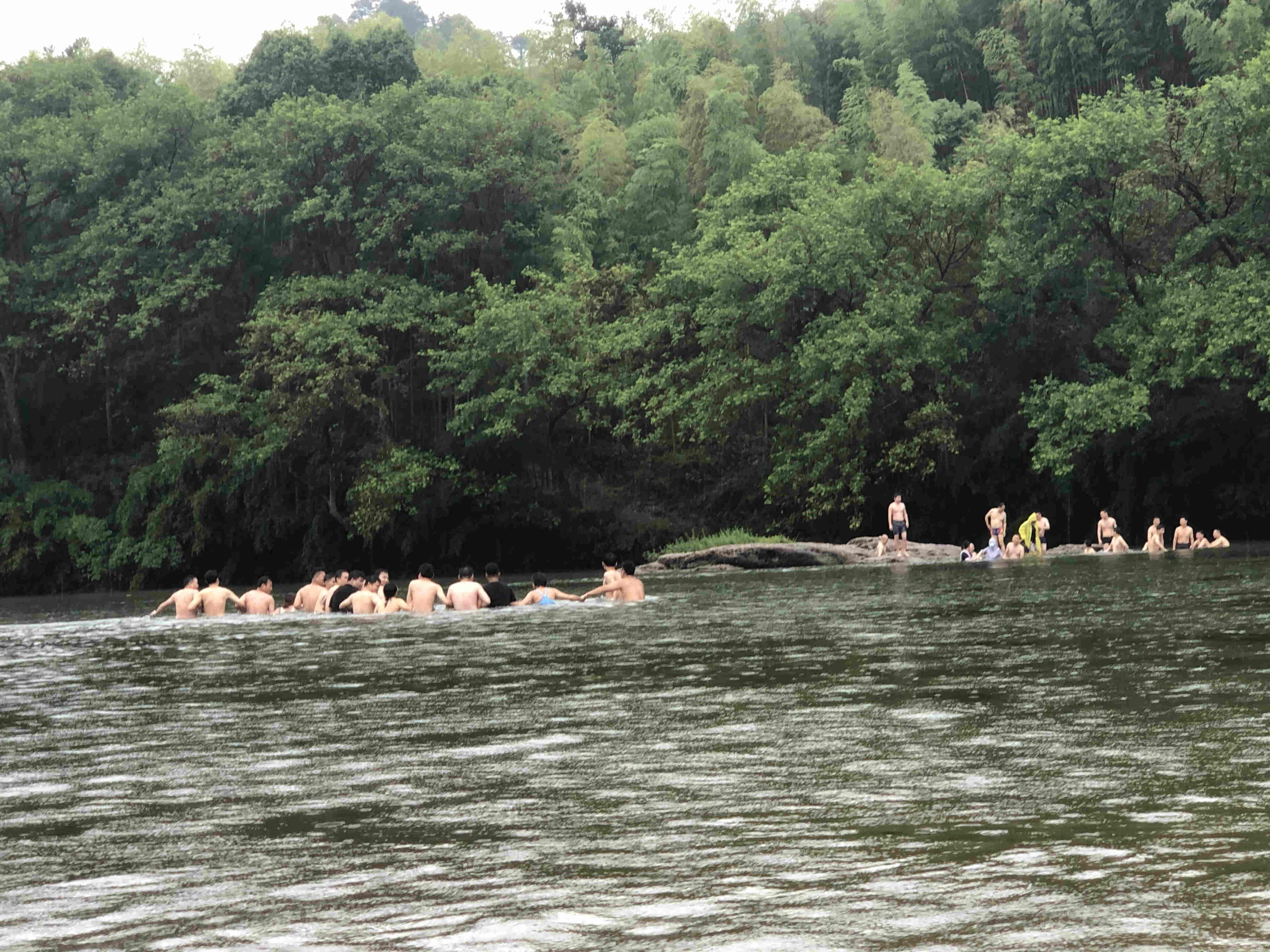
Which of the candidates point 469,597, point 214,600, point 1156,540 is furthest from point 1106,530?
point 214,600

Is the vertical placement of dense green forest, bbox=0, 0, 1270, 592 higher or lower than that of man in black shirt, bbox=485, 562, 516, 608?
higher

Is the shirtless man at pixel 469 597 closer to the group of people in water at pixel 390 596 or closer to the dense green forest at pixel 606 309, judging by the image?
the group of people in water at pixel 390 596

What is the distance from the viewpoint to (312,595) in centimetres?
2575

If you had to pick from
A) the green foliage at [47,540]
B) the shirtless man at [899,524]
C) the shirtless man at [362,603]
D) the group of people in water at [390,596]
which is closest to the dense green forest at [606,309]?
the green foliage at [47,540]

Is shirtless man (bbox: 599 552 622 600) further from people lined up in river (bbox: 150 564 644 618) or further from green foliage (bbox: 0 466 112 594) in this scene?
green foliage (bbox: 0 466 112 594)

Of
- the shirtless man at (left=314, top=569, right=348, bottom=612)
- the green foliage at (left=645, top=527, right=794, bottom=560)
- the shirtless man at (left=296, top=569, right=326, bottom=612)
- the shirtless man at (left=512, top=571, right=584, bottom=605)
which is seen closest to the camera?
the shirtless man at (left=512, top=571, right=584, bottom=605)

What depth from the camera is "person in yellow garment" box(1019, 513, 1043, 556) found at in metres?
38.9

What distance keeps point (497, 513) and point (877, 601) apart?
27064 millimetres

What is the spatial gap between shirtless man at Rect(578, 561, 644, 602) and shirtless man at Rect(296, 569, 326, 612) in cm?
435

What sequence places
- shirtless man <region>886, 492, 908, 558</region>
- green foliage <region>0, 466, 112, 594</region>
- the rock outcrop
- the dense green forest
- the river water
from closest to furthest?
the river water → the rock outcrop → shirtless man <region>886, 492, 908, 558</region> → the dense green forest → green foliage <region>0, 466, 112, 594</region>

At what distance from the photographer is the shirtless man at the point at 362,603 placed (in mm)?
24156

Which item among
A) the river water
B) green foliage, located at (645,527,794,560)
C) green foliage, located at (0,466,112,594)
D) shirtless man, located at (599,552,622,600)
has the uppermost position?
green foliage, located at (0,466,112,594)

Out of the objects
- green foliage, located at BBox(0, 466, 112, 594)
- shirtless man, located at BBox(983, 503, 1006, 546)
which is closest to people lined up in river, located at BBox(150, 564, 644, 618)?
shirtless man, located at BBox(983, 503, 1006, 546)

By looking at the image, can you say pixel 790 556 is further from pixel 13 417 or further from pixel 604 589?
pixel 13 417
